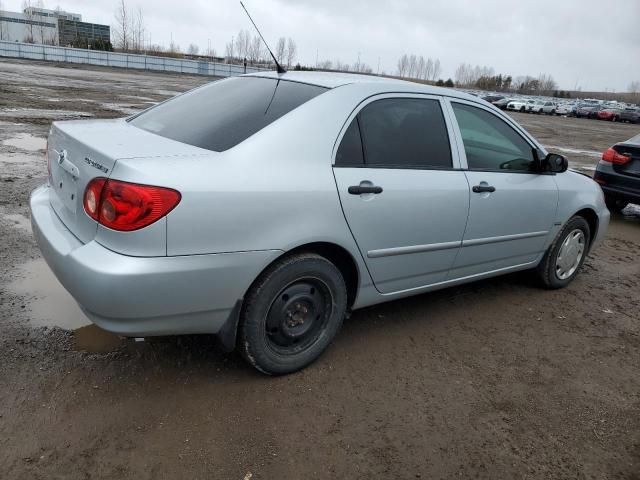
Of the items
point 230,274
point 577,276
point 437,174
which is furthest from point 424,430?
point 577,276

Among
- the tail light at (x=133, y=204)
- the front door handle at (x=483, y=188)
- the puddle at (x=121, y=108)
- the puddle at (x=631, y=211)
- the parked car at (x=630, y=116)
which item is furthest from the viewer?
the parked car at (x=630, y=116)

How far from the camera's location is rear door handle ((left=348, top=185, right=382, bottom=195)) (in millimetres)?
2932

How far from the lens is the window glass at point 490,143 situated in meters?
3.72

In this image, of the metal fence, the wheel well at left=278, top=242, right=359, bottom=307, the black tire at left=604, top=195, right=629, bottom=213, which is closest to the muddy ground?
the wheel well at left=278, top=242, right=359, bottom=307

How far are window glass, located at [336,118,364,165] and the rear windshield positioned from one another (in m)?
0.30

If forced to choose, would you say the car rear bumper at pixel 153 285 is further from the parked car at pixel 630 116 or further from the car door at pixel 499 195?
the parked car at pixel 630 116

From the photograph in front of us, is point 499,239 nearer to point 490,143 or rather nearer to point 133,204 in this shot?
point 490,143

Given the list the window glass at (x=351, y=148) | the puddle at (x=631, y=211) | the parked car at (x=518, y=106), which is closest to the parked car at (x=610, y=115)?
the parked car at (x=518, y=106)

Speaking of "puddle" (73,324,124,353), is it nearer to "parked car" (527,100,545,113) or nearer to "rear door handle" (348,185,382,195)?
"rear door handle" (348,185,382,195)

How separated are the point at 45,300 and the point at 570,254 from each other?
436cm

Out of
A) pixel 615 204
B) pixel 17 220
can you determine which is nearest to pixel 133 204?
pixel 17 220

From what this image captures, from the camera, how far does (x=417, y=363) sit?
333cm

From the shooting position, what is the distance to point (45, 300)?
12.1 feet

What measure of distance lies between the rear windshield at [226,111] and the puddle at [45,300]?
4.38 ft
